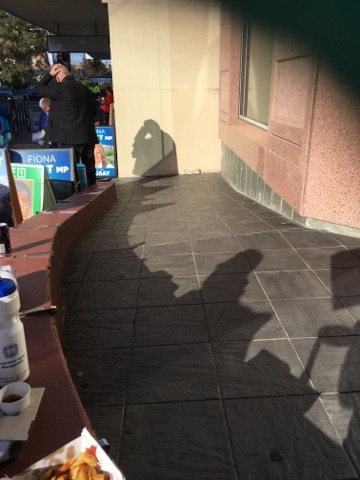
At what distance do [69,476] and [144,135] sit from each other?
9120 mm

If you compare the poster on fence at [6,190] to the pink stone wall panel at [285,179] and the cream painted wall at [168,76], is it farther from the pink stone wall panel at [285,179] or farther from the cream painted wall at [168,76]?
the cream painted wall at [168,76]

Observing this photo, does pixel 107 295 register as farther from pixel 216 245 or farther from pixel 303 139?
pixel 303 139

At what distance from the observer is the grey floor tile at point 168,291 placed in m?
3.53

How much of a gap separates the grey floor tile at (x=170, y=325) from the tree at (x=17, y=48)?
51.5 meters

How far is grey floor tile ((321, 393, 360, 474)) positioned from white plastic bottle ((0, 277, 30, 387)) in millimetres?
1572

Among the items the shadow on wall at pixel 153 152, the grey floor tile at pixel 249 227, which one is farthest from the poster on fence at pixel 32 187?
the shadow on wall at pixel 153 152

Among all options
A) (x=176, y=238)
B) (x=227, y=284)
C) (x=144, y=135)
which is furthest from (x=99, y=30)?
(x=227, y=284)

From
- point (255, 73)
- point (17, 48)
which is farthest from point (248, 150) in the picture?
point (17, 48)

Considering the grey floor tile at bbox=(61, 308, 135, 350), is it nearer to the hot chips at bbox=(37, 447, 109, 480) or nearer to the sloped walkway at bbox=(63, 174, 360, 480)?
the sloped walkway at bbox=(63, 174, 360, 480)

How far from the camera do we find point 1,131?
41.1ft

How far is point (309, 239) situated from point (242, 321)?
5.95 feet

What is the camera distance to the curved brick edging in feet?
5.12

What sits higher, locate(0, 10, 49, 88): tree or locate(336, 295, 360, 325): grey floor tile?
locate(0, 10, 49, 88): tree

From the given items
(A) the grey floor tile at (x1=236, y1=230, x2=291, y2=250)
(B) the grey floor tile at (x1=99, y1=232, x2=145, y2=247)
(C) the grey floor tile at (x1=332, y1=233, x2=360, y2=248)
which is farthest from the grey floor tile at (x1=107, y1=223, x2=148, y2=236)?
(C) the grey floor tile at (x1=332, y1=233, x2=360, y2=248)
